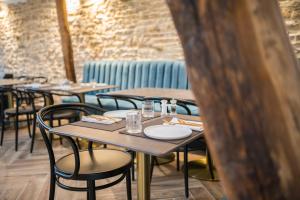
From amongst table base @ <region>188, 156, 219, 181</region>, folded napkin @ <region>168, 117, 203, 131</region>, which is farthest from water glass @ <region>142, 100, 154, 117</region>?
table base @ <region>188, 156, 219, 181</region>

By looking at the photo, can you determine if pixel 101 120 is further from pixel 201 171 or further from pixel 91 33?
pixel 91 33

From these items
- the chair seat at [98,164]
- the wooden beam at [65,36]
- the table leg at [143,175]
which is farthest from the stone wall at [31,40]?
the table leg at [143,175]

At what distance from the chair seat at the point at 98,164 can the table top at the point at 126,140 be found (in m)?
0.23

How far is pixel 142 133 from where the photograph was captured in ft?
5.17

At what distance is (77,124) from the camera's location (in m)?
1.79

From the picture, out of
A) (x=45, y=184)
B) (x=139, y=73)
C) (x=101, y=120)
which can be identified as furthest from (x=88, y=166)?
(x=139, y=73)

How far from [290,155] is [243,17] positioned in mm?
386

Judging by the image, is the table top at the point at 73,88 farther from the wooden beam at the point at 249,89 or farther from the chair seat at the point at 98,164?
the wooden beam at the point at 249,89

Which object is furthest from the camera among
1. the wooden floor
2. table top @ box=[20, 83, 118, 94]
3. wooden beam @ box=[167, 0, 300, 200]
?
table top @ box=[20, 83, 118, 94]

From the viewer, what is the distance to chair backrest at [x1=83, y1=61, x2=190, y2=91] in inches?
166

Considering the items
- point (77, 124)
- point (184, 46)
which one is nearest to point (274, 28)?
point (184, 46)

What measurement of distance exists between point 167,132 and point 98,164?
20.0 inches

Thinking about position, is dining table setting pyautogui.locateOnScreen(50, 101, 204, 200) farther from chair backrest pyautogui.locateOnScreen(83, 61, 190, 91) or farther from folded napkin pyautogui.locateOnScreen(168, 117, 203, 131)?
chair backrest pyautogui.locateOnScreen(83, 61, 190, 91)

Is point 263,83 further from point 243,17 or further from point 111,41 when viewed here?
point 111,41
